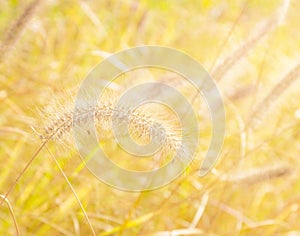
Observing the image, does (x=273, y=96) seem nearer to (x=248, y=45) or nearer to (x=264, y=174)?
(x=248, y=45)

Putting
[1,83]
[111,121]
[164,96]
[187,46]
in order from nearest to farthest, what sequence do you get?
[111,121], [164,96], [1,83], [187,46]

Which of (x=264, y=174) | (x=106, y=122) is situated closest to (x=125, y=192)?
(x=264, y=174)

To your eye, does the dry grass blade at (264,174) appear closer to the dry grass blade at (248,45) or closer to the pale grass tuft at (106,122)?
the dry grass blade at (248,45)

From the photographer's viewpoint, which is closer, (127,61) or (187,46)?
(127,61)

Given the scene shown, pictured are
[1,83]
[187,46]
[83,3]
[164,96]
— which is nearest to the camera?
[164,96]

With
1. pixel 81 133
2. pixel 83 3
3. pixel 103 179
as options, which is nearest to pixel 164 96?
pixel 103 179

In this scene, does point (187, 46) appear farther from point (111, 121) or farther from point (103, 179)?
point (111, 121)

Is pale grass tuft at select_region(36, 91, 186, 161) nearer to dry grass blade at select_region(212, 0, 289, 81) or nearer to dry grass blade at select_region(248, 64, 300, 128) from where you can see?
dry grass blade at select_region(212, 0, 289, 81)

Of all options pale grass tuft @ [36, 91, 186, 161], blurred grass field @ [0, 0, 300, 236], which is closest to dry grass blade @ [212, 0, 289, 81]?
blurred grass field @ [0, 0, 300, 236]

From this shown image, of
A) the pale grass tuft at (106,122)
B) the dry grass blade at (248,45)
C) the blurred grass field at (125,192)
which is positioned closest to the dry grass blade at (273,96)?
the blurred grass field at (125,192)
